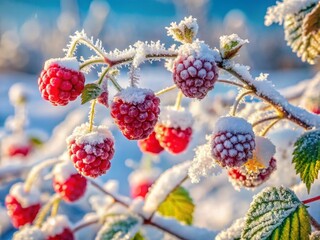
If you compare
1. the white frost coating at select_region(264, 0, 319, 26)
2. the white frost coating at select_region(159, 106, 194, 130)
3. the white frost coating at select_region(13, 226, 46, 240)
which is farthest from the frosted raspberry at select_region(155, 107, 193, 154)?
the white frost coating at select_region(13, 226, 46, 240)

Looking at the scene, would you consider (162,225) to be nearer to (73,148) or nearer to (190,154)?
(73,148)

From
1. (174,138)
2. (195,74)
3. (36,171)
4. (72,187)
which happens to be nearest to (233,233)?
(174,138)

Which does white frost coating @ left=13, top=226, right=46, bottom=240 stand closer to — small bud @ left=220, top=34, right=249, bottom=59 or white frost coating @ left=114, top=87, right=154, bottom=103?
white frost coating @ left=114, top=87, right=154, bottom=103

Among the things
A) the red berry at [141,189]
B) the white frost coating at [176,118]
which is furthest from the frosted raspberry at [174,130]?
the red berry at [141,189]

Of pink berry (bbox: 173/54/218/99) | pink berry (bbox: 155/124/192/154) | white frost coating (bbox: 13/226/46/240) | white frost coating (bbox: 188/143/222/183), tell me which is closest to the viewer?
pink berry (bbox: 173/54/218/99)

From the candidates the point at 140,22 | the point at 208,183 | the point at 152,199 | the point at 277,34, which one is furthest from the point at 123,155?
the point at 140,22
